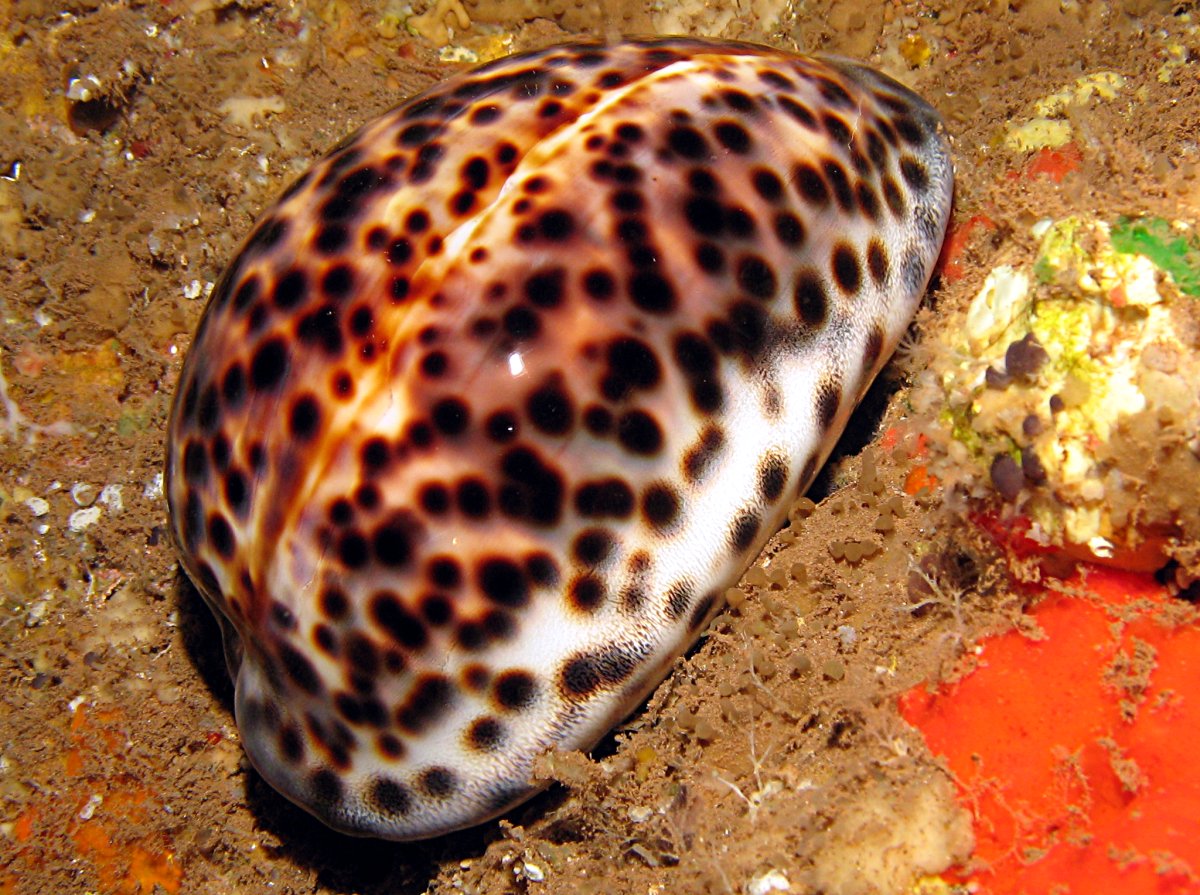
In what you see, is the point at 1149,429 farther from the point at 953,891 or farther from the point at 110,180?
the point at 110,180

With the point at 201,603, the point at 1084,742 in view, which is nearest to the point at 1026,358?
the point at 1084,742

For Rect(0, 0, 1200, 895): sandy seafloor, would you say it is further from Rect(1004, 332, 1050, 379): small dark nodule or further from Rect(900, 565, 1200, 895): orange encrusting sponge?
Rect(1004, 332, 1050, 379): small dark nodule

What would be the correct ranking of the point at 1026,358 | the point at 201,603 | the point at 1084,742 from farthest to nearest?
the point at 201,603 < the point at 1026,358 < the point at 1084,742

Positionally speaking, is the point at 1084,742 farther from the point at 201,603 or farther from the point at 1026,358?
the point at 201,603

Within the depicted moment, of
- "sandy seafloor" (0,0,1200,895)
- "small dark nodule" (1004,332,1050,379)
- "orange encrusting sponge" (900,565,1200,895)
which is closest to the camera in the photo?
"orange encrusting sponge" (900,565,1200,895)

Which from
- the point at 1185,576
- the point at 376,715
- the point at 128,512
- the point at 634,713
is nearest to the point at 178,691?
the point at 128,512

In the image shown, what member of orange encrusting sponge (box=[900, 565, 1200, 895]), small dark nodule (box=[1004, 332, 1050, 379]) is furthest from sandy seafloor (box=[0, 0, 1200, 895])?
small dark nodule (box=[1004, 332, 1050, 379])
